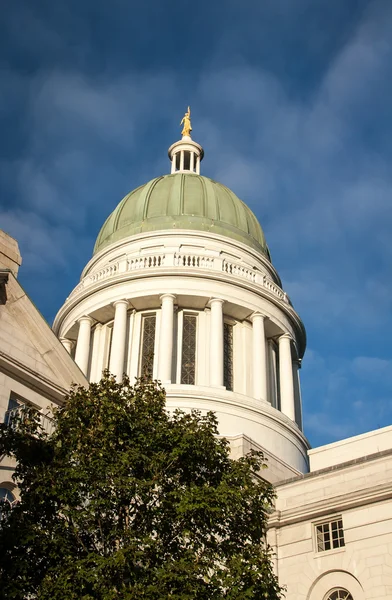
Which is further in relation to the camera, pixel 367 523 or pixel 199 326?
pixel 199 326

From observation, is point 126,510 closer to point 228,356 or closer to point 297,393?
point 228,356

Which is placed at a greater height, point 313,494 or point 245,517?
point 313,494

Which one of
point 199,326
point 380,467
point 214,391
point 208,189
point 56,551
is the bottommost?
point 56,551

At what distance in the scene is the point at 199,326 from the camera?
142ft

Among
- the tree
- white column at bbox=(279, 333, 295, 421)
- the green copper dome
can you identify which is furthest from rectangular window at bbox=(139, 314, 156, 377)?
the tree

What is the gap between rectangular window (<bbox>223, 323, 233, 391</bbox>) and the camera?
138 feet

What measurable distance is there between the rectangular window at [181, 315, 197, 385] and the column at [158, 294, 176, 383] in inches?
57.8

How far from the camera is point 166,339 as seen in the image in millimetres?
40625

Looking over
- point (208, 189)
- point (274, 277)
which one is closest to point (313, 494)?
point (274, 277)

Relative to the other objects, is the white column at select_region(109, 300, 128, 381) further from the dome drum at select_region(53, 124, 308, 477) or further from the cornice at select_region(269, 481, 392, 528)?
the cornice at select_region(269, 481, 392, 528)

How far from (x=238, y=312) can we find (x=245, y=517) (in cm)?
2755

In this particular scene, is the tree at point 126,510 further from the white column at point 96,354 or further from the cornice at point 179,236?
the cornice at point 179,236

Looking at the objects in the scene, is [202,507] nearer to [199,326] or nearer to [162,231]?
[199,326]

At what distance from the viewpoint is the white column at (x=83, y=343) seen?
42.6 meters
